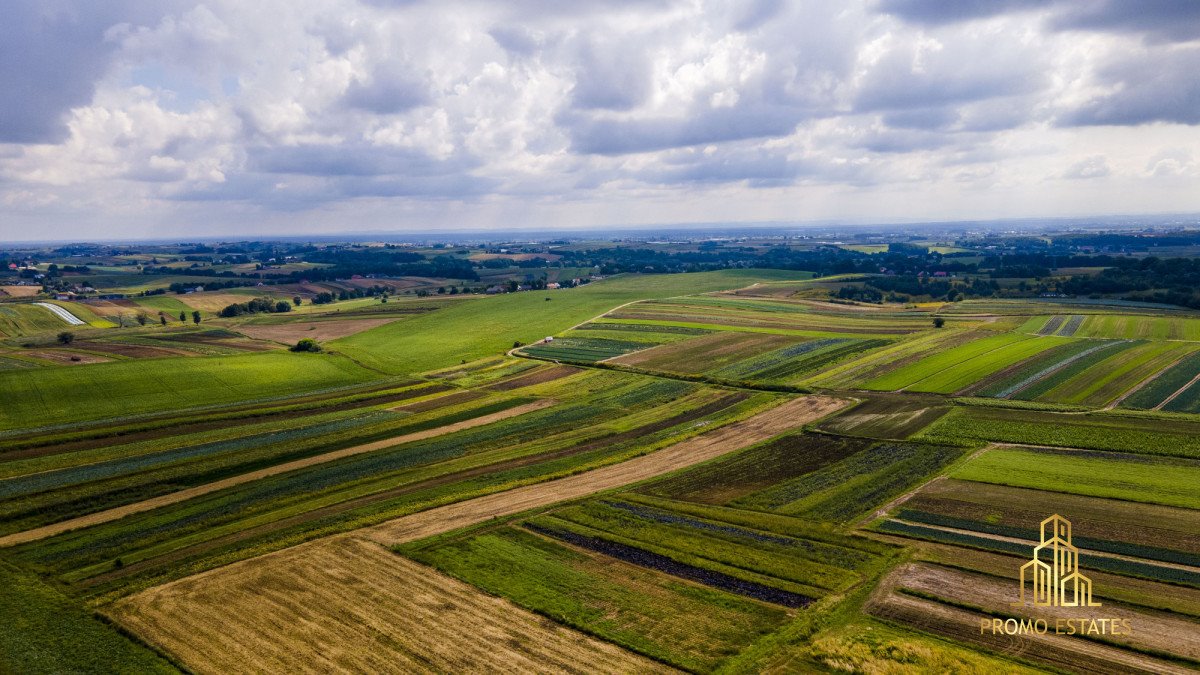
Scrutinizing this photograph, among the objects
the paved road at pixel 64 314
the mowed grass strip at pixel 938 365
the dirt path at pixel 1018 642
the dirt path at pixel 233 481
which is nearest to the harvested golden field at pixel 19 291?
the paved road at pixel 64 314

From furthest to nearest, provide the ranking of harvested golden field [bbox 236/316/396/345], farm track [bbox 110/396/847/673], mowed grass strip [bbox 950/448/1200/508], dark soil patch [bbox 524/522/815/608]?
harvested golden field [bbox 236/316/396/345], mowed grass strip [bbox 950/448/1200/508], dark soil patch [bbox 524/522/815/608], farm track [bbox 110/396/847/673]

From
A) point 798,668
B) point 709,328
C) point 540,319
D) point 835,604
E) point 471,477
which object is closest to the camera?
point 798,668

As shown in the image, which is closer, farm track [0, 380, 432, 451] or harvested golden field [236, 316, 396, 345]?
farm track [0, 380, 432, 451]

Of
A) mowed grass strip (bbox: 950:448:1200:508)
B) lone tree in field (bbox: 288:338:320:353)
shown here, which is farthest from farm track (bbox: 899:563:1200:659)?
lone tree in field (bbox: 288:338:320:353)

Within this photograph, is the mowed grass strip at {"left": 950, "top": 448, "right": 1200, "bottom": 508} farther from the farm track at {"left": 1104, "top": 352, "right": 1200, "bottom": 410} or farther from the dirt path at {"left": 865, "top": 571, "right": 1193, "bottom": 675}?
the dirt path at {"left": 865, "top": 571, "right": 1193, "bottom": 675}

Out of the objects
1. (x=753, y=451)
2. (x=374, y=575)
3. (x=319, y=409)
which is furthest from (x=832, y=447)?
(x=319, y=409)

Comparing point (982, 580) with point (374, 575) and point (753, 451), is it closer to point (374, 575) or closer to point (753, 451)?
point (753, 451)
